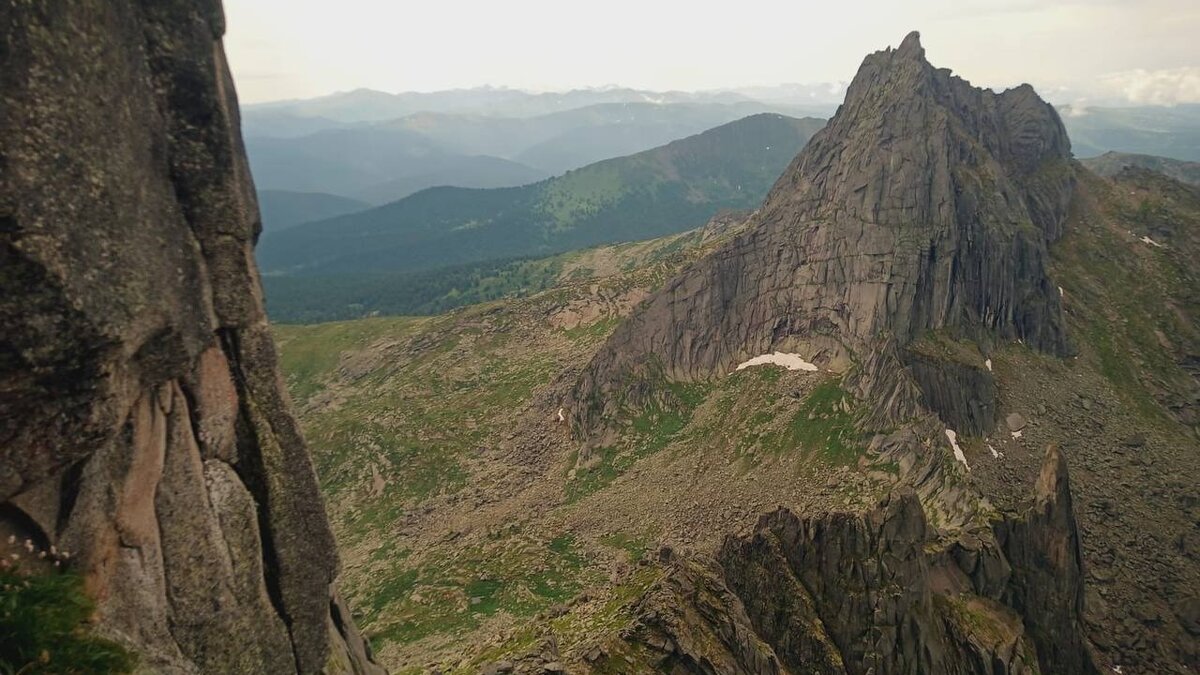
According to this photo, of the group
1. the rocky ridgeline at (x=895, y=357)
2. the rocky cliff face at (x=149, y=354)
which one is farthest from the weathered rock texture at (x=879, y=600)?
the rocky cliff face at (x=149, y=354)

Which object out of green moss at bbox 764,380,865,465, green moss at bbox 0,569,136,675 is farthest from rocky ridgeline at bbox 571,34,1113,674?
green moss at bbox 0,569,136,675

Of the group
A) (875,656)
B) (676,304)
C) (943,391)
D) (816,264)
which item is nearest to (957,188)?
(816,264)

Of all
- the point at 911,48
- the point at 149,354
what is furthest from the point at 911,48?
the point at 149,354

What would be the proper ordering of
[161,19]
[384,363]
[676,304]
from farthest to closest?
[384,363] < [676,304] < [161,19]

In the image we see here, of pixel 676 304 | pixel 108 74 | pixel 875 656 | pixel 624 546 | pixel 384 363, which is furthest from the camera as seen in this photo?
pixel 384 363

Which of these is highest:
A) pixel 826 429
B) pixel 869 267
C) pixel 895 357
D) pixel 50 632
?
pixel 50 632

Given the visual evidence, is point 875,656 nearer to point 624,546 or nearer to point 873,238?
point 624,546

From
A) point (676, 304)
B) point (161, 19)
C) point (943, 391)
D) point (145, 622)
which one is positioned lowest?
point (943, 391)

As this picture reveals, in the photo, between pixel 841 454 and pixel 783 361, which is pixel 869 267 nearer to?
pixel 783 361
